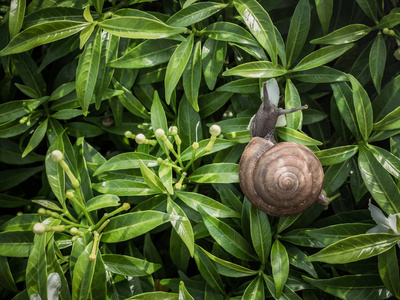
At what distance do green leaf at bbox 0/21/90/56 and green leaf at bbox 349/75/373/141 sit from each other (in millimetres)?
1066

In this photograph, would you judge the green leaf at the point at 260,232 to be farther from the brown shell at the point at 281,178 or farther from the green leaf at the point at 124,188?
the green leaf at the point at 124,188

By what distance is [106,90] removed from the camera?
1.62 meters

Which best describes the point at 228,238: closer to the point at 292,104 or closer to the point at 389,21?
the point at 292,104

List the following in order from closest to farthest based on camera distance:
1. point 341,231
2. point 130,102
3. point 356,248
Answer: point 356,248
point 341,231
point 130,102

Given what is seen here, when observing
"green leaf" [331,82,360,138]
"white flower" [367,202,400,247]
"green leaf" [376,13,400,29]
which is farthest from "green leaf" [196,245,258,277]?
"green leaf" [376,13,400,29]

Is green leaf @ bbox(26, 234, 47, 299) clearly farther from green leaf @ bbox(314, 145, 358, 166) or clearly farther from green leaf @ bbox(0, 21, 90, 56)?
green leaf @ bbox(314, 145, 358, 166)

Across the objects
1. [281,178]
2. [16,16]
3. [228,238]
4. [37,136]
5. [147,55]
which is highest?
[16,16]

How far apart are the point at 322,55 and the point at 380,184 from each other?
0.54m

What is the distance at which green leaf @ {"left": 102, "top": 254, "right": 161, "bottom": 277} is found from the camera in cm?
154

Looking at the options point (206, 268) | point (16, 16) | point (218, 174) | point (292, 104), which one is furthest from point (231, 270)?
point (16, 16)

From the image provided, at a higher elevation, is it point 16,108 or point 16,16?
point 16,16

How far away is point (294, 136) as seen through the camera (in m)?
1.53

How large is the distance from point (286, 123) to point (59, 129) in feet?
3.23

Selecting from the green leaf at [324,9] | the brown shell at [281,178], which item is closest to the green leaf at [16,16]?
the brown shell at [281,178]
